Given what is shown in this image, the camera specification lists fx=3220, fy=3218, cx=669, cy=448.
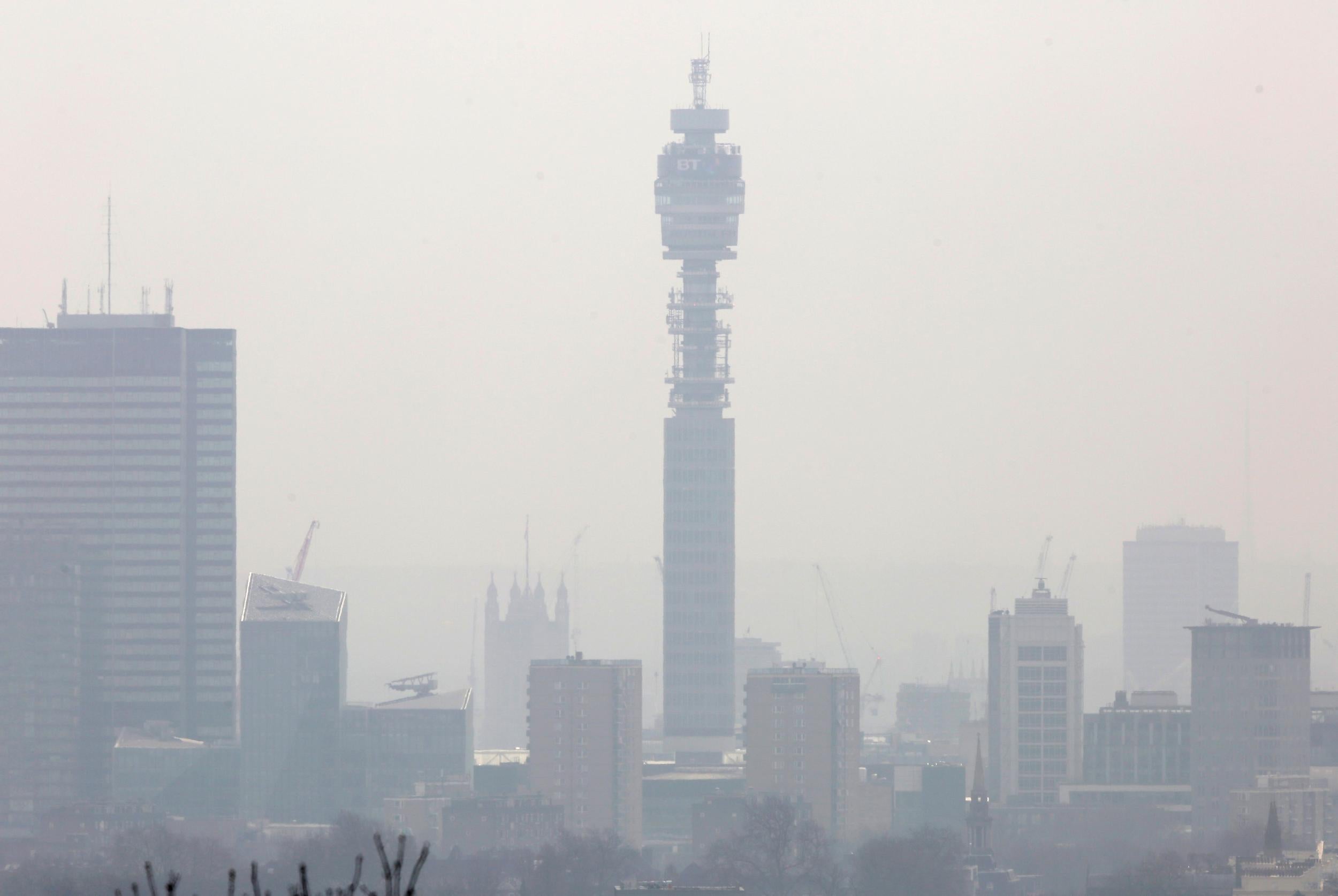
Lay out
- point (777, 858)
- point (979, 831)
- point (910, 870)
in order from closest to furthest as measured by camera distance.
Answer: point (910, 870) < point (777, 858) < point (979, 831)

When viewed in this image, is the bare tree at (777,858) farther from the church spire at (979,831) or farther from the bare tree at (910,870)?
the church spire at (979,831)

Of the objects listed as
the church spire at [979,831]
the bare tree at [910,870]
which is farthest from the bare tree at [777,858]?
the church spire at [979,831]

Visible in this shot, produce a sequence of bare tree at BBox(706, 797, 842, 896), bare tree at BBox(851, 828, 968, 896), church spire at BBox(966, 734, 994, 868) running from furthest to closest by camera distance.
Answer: church spire at BBox(966, 734, 994, 868)
bare tree at BBox(706, 797, 842, 896)
bare tree at BBox(851, 828, 968, 896)

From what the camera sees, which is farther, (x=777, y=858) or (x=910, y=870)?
(x=777, y=858)

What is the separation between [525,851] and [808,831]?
53.7 ft

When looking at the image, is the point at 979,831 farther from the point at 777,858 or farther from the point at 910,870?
the point at 910,870

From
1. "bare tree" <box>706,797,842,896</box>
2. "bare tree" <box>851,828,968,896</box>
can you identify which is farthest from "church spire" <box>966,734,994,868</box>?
"bare tree" <box>706,797,842,896</box>

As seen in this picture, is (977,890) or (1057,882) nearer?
(977,890)

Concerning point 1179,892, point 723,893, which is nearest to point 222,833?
point 1179,892

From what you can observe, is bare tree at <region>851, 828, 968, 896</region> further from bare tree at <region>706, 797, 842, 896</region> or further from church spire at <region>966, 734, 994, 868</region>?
church spire at <region>966, 734, 994, 868</region>

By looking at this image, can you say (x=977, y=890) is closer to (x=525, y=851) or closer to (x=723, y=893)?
(x=525, y=851)

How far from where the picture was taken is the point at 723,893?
371 feet

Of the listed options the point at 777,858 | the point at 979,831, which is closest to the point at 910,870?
the point at 777,858

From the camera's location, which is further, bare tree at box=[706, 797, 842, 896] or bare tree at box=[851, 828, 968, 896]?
bare tree at box=[706, 797, 842, 896]
